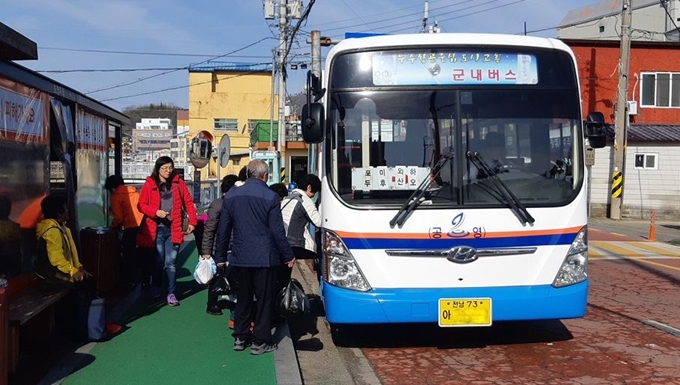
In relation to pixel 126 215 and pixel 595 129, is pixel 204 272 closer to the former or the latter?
pixel 126 215

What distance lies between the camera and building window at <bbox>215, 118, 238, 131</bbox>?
58.3 m

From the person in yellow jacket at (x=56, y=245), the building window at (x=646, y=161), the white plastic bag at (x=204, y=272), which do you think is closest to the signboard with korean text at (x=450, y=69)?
the white plastic bag at (x=204, y=272)

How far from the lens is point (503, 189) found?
6371mm

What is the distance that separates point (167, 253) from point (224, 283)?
1.80 meters

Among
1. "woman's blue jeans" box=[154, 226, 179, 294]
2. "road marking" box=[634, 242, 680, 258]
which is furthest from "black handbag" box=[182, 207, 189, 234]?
"road marking" box=[634, 242, 680, 258]

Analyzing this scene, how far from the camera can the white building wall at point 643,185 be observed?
28.7 m

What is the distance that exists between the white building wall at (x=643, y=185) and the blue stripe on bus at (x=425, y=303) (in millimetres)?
23973

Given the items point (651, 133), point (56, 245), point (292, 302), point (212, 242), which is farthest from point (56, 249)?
point (651, 133)

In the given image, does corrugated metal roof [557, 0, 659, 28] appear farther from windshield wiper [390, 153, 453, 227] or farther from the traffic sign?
windshield wiper [390, 153, 453, 227]

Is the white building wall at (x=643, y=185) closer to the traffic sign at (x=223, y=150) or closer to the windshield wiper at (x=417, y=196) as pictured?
the traffic sign at (x=223, y=150)

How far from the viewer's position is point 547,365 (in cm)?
638

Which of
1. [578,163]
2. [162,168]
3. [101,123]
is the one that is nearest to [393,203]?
[578,163]

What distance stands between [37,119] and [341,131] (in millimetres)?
2965

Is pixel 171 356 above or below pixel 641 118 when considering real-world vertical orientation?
below
